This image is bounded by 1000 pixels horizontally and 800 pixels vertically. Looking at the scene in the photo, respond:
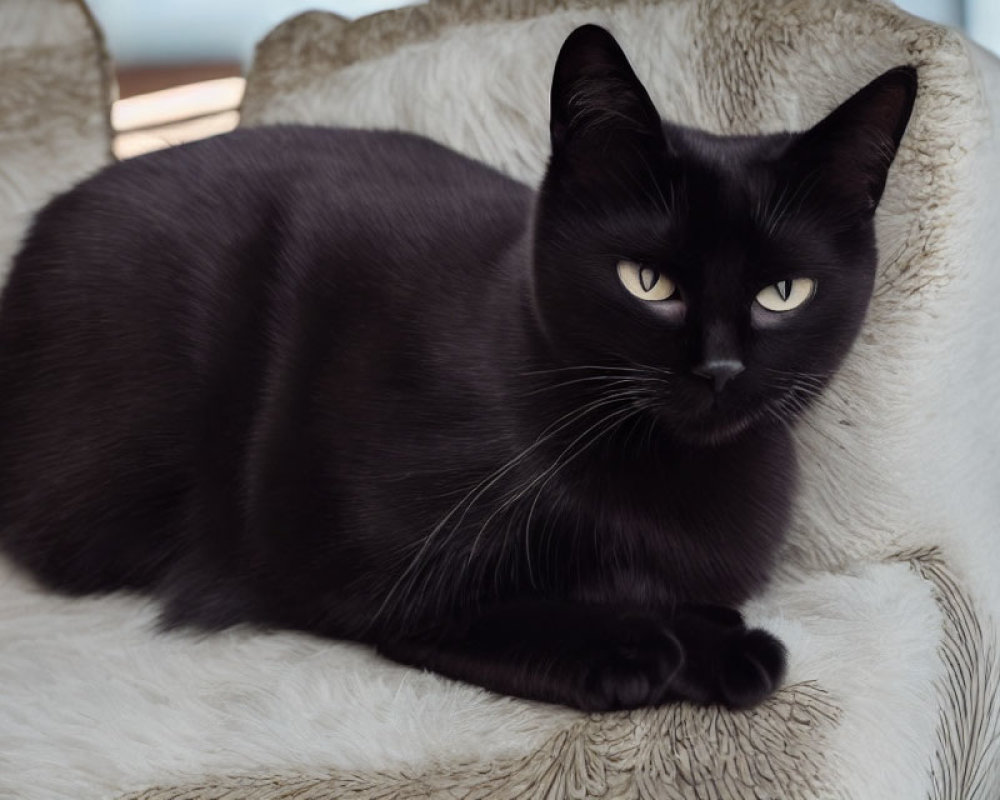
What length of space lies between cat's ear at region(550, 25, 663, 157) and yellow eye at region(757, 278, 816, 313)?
131 millimetres

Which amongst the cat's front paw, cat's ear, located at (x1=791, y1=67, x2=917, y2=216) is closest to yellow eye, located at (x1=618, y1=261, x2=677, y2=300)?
cat's ear, located at (x1=791, y1=67, x2=917, y2=216)

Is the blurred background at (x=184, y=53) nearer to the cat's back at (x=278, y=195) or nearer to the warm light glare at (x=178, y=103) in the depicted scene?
the warm light glare at (x=178, y=103)

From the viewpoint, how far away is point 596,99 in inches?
31.1

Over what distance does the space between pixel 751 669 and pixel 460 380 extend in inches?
12.4

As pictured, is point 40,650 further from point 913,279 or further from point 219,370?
point 913,279

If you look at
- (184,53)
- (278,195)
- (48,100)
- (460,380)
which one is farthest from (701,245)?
(184,53)

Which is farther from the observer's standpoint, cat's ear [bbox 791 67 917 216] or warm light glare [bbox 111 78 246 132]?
warm light glare [bbox 111 78 246 132]

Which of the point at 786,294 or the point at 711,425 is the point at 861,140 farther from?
the point at 711,425

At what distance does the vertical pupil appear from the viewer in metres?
0.78

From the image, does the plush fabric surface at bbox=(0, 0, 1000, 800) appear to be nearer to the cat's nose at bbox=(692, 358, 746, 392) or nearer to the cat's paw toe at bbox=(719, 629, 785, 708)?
the cat's paw toe at bbox=(719, 629, 785, 708)

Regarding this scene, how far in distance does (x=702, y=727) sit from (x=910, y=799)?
0.51ft

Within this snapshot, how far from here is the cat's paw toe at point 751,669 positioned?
2.56 feet

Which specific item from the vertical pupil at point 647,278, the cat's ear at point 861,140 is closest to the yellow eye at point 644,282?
the vertical pupil at point 647,278

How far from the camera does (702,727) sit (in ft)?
2.50
